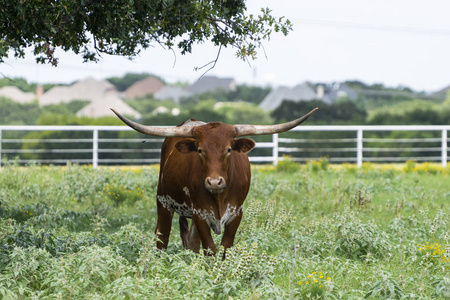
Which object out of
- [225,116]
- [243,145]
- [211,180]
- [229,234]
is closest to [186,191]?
[229,234]

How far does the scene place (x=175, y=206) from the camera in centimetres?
724

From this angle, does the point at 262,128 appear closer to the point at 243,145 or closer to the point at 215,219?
the point at 243,145

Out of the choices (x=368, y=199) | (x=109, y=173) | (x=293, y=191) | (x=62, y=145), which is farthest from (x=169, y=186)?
(x=62, y=145)

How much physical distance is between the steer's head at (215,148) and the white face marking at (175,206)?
0.77m

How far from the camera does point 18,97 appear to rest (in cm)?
5634

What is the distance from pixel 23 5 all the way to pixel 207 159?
2134 millimetres

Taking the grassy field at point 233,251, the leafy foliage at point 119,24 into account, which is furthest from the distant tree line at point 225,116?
the leafy foliage at point 119,24

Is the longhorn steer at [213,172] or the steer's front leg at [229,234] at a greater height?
the longhorn steer at [213,172]

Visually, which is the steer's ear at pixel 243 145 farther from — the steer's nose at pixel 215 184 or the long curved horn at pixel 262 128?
the steer's nose at pixel 215 184

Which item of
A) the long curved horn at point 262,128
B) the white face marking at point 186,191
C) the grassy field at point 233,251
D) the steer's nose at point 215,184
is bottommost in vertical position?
the grassy field at point 233,251

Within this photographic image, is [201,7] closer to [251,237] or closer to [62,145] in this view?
[251,237]

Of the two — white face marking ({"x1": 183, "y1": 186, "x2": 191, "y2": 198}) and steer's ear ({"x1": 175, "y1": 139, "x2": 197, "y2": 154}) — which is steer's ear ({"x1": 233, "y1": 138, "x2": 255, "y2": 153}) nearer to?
steer's ear ({"x1": 175, "y1": 139, "x2": 197, "y2": 154})

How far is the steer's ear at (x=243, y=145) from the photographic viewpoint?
6.45 metres

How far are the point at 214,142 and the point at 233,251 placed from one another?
1055 mm
